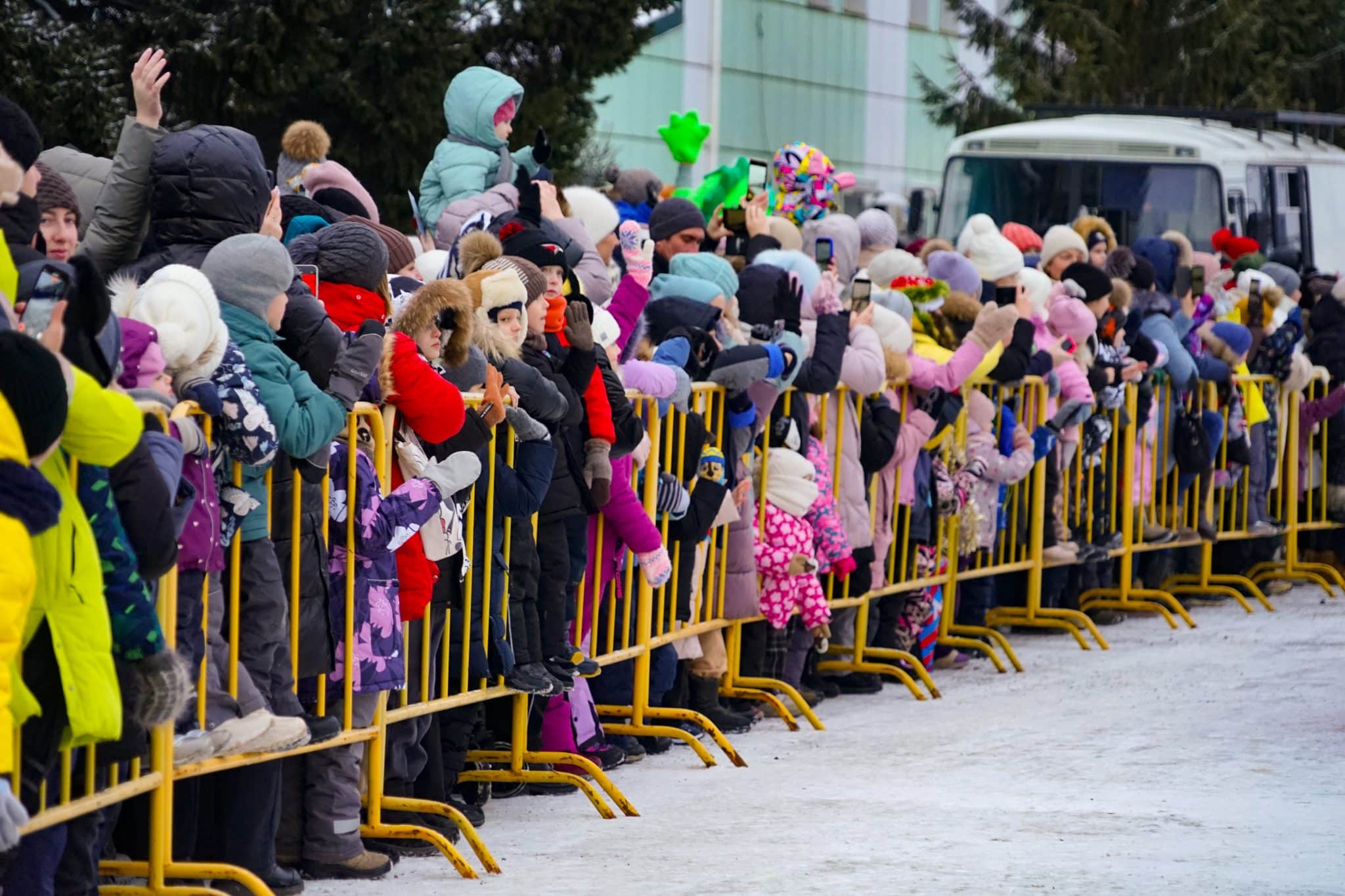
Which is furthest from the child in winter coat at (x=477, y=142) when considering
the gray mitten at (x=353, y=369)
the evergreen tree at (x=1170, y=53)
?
the evergreen tree at (x=1170, y=53)

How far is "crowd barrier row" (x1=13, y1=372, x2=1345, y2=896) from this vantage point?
575cm

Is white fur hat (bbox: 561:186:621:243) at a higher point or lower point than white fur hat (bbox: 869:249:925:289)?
higher

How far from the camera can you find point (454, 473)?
6723mm

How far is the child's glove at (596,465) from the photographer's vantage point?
794 cm

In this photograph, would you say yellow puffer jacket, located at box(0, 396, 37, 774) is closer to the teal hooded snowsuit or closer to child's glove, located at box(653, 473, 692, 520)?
child's glove, located at box(653, 473, 692, 520)

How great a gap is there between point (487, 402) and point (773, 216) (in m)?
3.81

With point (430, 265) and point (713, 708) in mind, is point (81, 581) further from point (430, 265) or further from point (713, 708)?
point (713, 708)

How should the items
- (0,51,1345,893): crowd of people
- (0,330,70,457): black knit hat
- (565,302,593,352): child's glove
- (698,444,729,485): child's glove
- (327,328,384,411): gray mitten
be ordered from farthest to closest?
(698,444,729,485): child's glove < (565,302,593,352): child's glove < (327,328,384,411): gray mitten < (0,51,1345,893): crowd of people < (0,330,70,457): black knit hat

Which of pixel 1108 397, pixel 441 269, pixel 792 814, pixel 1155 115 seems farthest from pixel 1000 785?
pixel 1155 115

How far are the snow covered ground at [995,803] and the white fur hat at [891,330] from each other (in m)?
1.67

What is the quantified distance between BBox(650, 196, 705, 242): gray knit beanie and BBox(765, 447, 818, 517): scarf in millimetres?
1055

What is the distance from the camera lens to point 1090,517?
12.4 meters

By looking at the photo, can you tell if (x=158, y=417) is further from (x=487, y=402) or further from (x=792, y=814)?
(x=792, y=814)

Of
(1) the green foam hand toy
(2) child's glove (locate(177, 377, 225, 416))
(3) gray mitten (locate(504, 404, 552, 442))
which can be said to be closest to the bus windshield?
(1) the green foam hand toy
